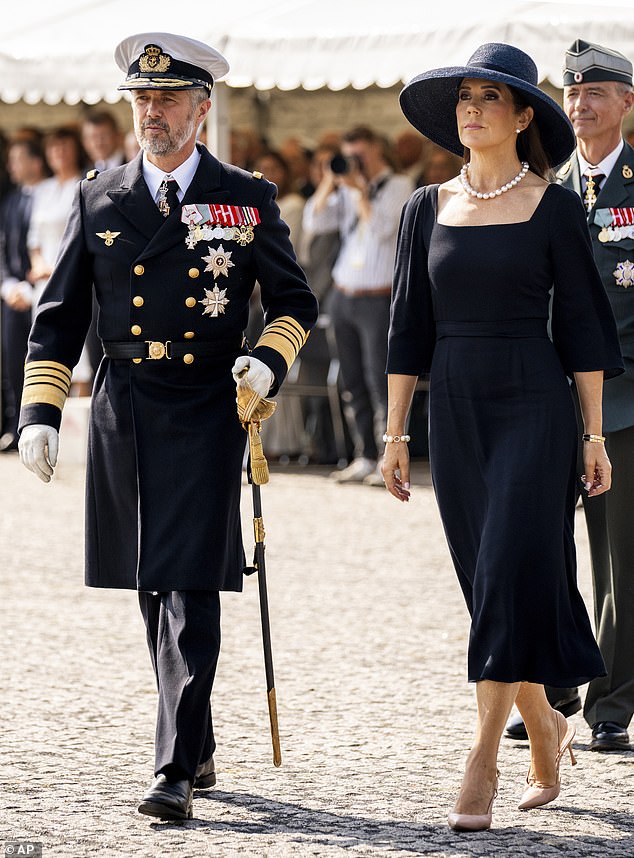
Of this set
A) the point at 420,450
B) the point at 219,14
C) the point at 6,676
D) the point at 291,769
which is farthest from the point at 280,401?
the point at 291,769

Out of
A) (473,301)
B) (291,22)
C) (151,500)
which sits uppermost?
(291,22)

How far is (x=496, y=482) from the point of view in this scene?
4.54 meters

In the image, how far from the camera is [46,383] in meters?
4.88

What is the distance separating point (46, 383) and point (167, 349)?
0.36 m

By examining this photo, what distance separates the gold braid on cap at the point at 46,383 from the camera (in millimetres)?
4867

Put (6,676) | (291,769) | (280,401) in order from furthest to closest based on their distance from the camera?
(280,401), (6,676), (291,769)

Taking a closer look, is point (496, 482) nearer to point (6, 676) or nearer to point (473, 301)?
point (473, 301)

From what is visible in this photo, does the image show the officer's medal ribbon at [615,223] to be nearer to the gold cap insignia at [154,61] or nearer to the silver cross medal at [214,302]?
the silver cross medal at [214,302]

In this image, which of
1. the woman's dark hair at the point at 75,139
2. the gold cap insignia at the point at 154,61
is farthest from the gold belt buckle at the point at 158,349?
the woman's dark hair at the point at 75,139

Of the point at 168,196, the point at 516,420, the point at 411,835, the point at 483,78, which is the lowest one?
the point at 411,835

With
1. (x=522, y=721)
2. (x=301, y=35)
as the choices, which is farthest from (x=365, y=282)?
(x=522, y=721)

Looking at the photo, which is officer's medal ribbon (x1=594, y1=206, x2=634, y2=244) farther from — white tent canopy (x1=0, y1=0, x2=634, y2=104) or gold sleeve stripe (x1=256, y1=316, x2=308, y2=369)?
white tent canopy (x1=0, y1=0, x2=634, y2=104)

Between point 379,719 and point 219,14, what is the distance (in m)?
6.01

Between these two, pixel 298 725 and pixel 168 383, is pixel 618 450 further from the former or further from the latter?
pixel 168 383
